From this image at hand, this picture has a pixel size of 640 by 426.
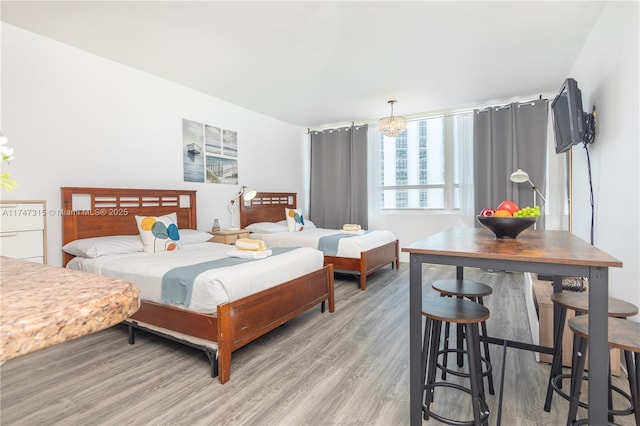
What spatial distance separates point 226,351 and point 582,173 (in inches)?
146

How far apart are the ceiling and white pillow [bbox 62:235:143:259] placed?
1862 mm

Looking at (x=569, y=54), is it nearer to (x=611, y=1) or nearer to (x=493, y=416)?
(x=611, y=1)

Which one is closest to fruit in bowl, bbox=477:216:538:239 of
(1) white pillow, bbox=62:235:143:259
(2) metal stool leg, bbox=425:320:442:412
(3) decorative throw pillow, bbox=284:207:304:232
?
(2) metal stool leg, bbox=425:320:442:412

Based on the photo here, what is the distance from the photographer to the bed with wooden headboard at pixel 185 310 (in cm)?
219

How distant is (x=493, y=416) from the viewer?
1.76m

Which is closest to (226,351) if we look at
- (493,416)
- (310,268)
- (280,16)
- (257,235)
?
(310,268)

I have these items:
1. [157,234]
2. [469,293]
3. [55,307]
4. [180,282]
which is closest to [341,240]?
[157,234]

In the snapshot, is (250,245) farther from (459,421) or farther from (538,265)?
(538,265)

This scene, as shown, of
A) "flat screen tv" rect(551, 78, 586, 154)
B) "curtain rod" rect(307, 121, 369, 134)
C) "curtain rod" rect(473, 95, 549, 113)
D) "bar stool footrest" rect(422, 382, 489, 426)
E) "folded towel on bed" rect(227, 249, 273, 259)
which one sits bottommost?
"bar stool footrest" rect(422, 382, 489, 426)

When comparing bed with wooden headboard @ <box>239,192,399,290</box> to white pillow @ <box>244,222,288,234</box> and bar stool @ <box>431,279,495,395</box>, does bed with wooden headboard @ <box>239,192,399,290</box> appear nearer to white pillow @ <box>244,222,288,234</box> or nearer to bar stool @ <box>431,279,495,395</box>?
white pillow @ <box>244,222,288,234</box>

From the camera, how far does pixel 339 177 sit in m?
6.41

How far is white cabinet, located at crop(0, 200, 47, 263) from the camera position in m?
2.75

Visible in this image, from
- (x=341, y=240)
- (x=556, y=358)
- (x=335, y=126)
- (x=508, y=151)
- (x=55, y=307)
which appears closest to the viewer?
(x=55, y=307)

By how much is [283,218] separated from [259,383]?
4.24 m
